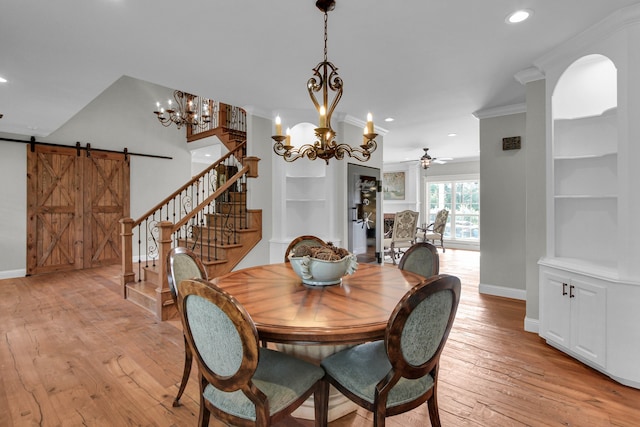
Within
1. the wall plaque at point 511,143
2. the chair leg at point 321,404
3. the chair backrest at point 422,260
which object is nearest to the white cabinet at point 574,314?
the chair backrest at point 422,260

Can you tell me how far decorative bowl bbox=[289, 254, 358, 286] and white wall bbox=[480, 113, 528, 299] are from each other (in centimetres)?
329

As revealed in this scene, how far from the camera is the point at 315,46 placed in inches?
101

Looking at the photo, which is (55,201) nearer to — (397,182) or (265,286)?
(265,286)

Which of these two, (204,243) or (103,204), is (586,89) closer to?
(204,243)

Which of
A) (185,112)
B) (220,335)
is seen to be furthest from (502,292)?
(185,112)

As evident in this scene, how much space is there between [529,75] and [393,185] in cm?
717

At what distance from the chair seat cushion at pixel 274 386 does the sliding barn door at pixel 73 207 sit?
6.17 m

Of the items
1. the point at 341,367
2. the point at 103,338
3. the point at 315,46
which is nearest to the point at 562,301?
the point at 341,367

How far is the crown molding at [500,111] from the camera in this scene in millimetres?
3996

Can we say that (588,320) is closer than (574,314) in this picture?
Yes

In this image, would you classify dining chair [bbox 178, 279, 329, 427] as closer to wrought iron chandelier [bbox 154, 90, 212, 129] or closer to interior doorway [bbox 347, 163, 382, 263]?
interior doorway [bbox 347, 163, 382, 263]

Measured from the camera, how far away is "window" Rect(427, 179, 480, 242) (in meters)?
9.02

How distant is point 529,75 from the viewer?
303 cm

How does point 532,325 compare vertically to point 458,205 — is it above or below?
below
